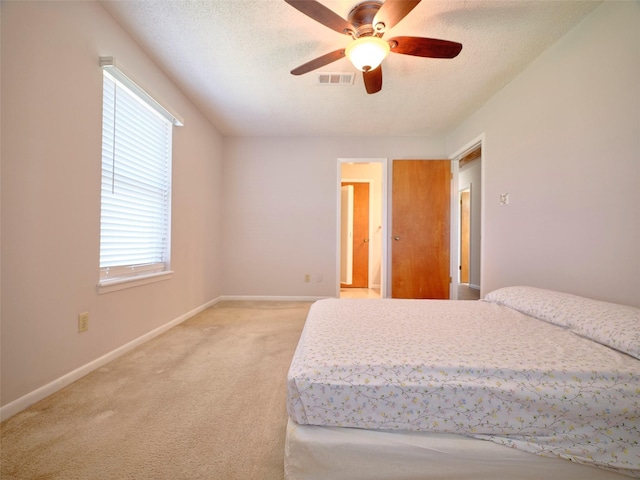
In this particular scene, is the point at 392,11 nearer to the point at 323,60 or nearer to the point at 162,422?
the point at 323,60

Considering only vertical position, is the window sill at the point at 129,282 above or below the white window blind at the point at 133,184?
below

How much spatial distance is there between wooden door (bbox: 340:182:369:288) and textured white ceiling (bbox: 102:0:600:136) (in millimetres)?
2018

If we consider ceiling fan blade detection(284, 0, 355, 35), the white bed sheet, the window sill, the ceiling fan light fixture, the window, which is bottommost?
the white bed sheet

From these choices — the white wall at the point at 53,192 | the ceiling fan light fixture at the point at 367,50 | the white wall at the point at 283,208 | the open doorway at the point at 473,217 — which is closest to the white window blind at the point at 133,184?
the white wall at the point at 53,192

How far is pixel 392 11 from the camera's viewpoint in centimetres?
149

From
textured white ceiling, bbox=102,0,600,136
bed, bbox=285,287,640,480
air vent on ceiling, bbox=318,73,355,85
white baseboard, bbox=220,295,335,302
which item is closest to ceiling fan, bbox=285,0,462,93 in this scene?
textured white ceiling, bbox=102,0,600,136

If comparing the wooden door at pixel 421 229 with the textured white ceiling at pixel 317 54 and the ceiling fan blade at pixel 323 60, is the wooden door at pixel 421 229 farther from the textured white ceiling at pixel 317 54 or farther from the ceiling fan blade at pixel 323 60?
the ceiling fan blade at pixel 323 60

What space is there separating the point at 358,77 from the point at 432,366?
8.31 ft

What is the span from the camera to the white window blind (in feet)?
6.38

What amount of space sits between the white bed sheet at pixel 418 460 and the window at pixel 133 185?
1779 mm

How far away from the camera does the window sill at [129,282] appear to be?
188 cm

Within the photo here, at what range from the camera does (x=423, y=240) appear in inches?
153

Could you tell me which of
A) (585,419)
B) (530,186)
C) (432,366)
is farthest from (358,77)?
(585,419)

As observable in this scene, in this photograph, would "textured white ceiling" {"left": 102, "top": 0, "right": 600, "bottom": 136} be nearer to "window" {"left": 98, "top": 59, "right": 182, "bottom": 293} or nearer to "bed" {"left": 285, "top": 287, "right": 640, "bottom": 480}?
"window" {"left": 98, "top": 59, "right": 182, "bottom": 293}
